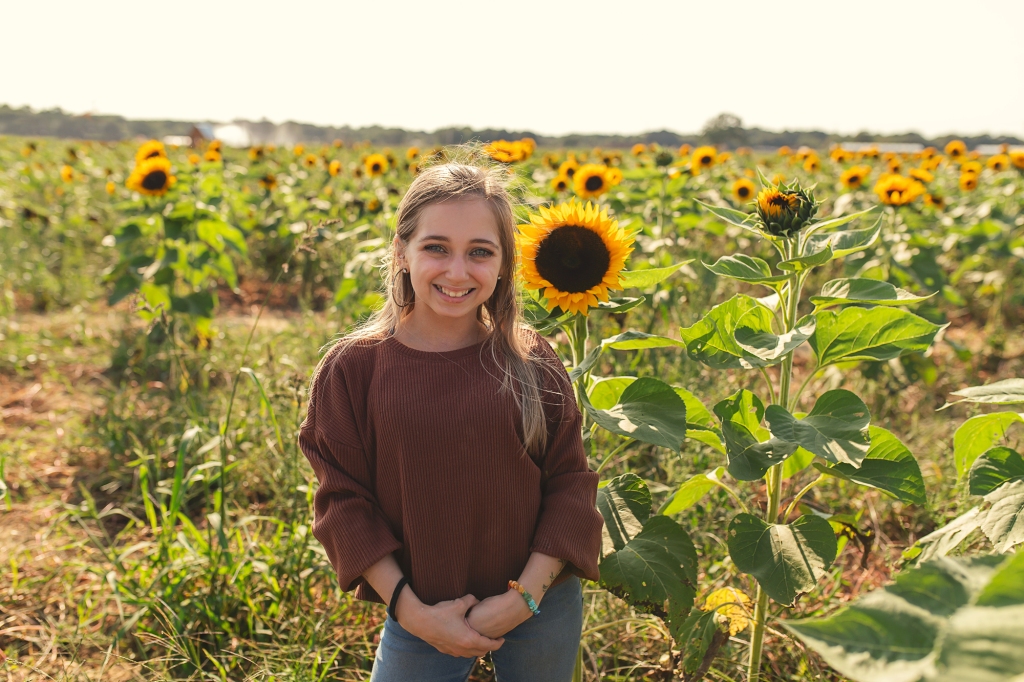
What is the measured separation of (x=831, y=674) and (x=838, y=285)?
98 cm

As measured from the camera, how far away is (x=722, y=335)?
1.37 m

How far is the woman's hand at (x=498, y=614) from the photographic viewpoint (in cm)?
132

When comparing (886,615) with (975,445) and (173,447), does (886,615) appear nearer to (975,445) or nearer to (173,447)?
(975,445)

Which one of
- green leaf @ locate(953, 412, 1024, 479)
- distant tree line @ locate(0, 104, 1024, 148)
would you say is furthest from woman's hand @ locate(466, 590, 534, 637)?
distant tree line @ locate(0, 104, 1024, 148)

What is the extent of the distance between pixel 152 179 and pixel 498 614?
3364mm

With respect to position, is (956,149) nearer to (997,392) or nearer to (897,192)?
(897,192)

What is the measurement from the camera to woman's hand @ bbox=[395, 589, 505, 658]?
1301 millimetres

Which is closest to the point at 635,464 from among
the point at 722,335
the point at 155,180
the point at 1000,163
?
the point at 722,335

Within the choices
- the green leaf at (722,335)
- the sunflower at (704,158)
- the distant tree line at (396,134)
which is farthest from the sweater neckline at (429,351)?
the distant tree line at (396,134)

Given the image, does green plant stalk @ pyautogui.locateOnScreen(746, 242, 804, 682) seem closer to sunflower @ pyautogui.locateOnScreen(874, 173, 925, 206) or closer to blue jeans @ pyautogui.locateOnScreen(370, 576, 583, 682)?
blue jeans @ pyautogui.locateOnScreen(370, 576, 583, 682)

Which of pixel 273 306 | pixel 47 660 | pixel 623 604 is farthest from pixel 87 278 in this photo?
pixel 623 604

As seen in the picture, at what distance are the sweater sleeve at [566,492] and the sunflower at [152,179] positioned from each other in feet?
10.2

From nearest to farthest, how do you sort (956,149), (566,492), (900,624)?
(900,624), (566,492), (956,149)

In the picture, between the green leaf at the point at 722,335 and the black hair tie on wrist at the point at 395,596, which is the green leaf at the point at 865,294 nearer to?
the green leaf at the point at 722,335
